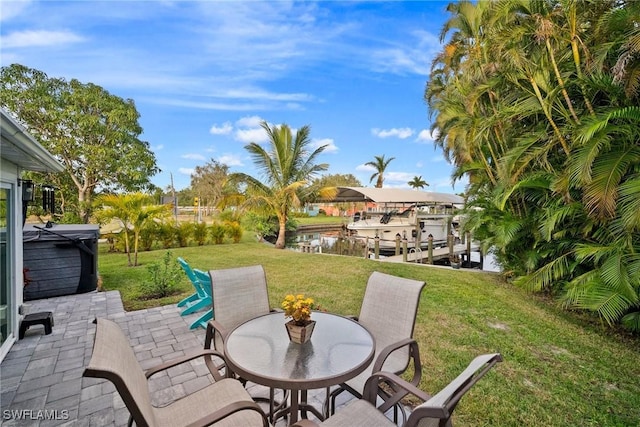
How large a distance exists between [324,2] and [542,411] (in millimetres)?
7469

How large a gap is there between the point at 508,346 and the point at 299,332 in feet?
10.2

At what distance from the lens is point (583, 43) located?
429 centimetres

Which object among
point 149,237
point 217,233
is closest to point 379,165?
point 217,233

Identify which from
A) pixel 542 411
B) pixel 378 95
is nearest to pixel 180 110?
pixel 378 95

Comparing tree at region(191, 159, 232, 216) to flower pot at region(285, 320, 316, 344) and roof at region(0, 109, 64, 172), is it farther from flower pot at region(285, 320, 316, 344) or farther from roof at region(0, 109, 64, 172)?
flower pot at region(285, 320, 316, 344)

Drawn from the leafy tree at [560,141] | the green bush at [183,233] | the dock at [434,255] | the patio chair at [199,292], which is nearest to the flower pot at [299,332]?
the patio chair at [199,292]

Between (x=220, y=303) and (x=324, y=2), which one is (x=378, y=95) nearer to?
(x=324, y=2)

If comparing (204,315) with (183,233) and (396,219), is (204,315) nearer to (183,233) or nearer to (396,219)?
(183,233)

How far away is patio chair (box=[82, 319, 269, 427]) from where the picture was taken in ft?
3.91

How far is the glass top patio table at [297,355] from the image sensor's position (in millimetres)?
1627

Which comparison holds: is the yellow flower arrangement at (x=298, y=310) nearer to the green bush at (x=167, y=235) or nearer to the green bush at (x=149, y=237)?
the green bush at (x=149, y=237)

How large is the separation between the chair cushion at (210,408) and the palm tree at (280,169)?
9969 mm

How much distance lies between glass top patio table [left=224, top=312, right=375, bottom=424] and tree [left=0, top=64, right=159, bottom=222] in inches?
497

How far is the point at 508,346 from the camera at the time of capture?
3.62 metres
